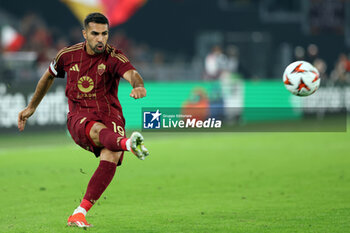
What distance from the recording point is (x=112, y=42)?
2519 cm

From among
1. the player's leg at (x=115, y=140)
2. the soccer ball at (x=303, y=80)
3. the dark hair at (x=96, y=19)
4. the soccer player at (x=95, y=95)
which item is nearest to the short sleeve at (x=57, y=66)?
the soccer player at (x=95, y=95)

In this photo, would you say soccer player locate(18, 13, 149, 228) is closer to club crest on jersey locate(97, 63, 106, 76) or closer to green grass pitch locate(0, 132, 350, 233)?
club crest on jersey locate(97, 63, 106, 76)

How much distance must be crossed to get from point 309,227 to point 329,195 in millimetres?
2399

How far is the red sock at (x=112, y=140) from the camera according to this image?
6722 millimetres

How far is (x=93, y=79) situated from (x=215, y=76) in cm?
1624

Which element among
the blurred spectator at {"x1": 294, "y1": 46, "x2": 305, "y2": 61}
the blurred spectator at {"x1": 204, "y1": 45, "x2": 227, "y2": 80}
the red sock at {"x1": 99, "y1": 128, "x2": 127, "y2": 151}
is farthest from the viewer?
the blurred spectator at {"x1": 294, "y1": 46, "x2": 305, "y2": 61}

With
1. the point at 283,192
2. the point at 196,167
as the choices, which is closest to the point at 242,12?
the point at 196,167

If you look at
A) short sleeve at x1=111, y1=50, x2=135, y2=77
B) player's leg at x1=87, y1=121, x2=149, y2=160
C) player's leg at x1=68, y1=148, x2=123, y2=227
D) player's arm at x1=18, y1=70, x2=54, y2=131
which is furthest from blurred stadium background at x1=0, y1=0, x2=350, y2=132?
player's leg at x1=68, y1=148, x2=123, y2=227

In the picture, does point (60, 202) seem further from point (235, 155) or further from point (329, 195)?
point (235, 155)

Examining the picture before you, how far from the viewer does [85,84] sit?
738cm

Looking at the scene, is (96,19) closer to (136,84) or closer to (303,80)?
(136,84)

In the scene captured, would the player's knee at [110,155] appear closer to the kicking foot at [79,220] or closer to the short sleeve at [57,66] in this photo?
the kicking foot at [79,220]

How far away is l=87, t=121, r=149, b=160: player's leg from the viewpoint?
6449mm

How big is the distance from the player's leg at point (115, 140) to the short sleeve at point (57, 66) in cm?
77
